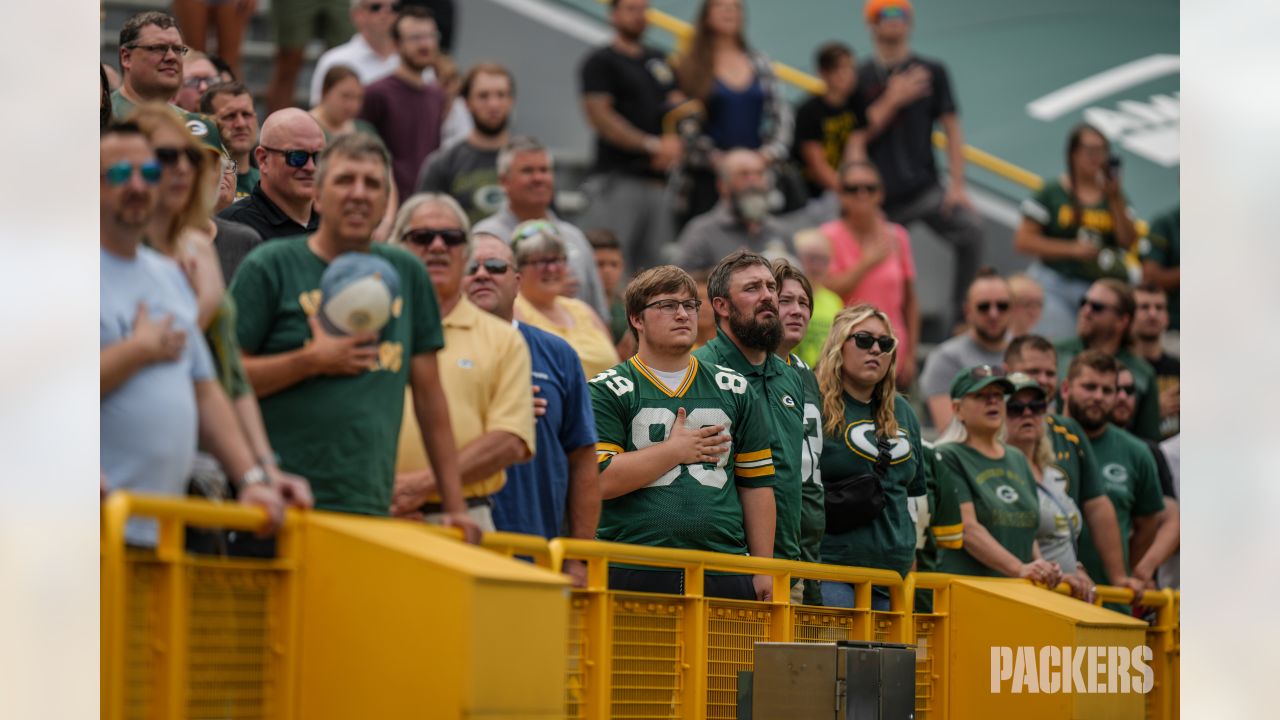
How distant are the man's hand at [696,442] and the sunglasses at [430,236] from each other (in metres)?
1.01

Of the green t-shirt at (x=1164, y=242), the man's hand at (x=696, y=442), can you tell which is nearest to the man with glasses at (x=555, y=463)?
the man's hand at (x=696, y=442)

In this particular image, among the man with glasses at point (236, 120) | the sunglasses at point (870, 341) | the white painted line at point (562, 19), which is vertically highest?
the white painted line at point (562, 19)

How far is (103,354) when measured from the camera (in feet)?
12.2

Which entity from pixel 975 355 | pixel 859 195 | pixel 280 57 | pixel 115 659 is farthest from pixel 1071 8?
pixel 115 659

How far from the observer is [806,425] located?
224 inches

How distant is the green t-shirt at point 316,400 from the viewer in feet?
12.9

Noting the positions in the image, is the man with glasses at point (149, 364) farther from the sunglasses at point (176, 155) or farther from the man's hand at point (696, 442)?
the man's hand at point (696, 442)

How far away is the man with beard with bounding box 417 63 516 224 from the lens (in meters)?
7.58

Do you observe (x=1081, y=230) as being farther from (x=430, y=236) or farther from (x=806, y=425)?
(x=430, y=236)

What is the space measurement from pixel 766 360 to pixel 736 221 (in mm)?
2780

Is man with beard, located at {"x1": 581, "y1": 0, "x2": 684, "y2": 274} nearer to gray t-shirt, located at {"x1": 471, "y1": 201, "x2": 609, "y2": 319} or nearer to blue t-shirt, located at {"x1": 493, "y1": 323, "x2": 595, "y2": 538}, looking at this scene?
gray t-shirt, located at {"x1": 471, "y1": 201, "x2": 609, "y2": 319}

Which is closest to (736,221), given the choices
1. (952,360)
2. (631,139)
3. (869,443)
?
(631,139)

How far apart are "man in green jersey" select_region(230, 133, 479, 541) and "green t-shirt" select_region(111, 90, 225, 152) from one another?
0.31 m

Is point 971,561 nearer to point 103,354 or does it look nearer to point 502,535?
point 502,535
